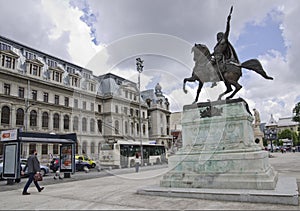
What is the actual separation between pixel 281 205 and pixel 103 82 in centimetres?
6167

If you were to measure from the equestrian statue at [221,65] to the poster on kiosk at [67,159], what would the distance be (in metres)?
13.6

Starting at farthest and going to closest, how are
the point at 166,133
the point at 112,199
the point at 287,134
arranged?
the point at 287,134, the point at 166,133, the point at 112,199

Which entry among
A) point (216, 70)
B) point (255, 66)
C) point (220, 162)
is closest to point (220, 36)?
point (216, 70)

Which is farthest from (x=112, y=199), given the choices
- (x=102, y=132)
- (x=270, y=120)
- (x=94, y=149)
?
(x=270, y=120)

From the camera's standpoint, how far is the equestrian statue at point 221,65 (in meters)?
12.0

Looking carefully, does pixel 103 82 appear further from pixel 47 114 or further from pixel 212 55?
pixel 212 55

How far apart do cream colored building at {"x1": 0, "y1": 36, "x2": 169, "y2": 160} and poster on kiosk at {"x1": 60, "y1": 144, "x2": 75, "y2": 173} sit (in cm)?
1322

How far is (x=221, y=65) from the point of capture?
12164 mm

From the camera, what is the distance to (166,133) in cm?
8119

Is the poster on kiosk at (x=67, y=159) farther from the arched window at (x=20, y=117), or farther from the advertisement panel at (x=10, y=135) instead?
the arched window at (x=20, y=117)

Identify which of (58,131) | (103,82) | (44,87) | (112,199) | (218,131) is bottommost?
(112,199)

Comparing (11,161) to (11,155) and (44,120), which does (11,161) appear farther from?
(44,120)

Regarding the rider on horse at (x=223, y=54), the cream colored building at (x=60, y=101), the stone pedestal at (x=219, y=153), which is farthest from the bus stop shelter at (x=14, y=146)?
the cream colored building at (x=60, y=101)

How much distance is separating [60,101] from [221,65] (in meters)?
45.1
